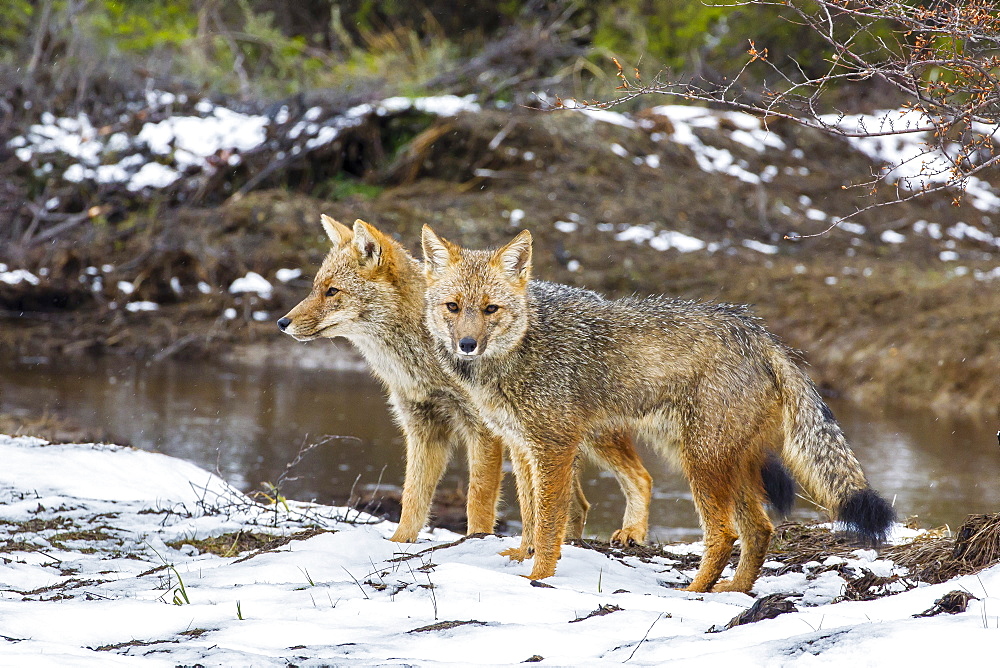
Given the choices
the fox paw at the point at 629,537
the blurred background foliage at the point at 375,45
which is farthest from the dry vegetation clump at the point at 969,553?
the blurred background foliage at the point at 375,45

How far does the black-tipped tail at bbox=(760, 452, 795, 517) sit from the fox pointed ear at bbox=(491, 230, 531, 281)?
1.79 meters

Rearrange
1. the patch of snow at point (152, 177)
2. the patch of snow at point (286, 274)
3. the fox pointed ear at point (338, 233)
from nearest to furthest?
the fox pointed ear at point (338, 233) → the patch of snow at point (286, 274) → the patch of snow at point (152, 177)

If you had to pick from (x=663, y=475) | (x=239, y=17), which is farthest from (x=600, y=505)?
(x=239, y=17)

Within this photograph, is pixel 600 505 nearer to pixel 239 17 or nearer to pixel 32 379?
pixel 32 379

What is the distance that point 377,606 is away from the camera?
4.36m

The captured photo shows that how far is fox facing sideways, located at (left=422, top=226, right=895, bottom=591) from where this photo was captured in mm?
5508

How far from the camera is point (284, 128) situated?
1847cm

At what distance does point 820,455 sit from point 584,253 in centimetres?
1069

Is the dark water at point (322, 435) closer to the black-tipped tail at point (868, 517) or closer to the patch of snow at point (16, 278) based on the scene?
the patch of snow at point (16, 278)

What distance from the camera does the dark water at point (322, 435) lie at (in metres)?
9.32

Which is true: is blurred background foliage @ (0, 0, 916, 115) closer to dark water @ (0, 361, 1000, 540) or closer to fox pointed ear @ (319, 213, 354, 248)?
dark water @ (0, 361, 1000, 540)

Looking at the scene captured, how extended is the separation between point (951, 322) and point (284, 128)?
1188 centimetres

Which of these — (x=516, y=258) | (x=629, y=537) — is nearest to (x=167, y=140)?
(x=516, y=258)

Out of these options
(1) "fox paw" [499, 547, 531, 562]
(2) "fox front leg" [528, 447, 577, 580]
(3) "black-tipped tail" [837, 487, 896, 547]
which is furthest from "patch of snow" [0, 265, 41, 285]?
(3) "black-tipped tail" [837, 487, 896, 547]
